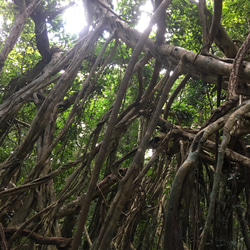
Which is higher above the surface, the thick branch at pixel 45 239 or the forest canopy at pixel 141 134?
the forest canopy at pixel 141 134

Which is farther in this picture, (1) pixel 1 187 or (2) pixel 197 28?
(2) pixel 197 28

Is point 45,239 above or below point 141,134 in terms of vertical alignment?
below

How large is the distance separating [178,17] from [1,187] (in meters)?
2.45

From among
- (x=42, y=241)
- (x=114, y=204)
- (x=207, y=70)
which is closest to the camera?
(x=114, y=204)

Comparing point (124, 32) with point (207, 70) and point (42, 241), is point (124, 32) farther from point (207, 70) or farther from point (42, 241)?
point (42, 241)

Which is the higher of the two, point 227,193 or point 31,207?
point 227,193

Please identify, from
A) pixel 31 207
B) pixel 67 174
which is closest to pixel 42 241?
pixel 31 207

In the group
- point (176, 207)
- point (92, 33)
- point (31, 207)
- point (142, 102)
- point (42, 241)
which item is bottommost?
point (42, 241)

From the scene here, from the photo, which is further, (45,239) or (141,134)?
(141,134)

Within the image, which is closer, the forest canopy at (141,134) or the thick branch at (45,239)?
the forest canopy at (141,134)

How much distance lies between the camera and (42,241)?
2037 mm

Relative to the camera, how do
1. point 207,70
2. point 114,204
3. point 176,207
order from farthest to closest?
point 207,70 → point 114,204 → point 176,207

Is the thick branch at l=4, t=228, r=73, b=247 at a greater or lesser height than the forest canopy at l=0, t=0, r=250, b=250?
lesser

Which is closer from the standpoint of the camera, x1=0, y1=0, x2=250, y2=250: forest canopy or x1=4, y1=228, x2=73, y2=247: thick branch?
x1=0, y1=0, x2=250, y2=250: forest canopy
